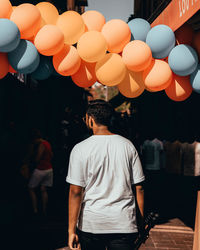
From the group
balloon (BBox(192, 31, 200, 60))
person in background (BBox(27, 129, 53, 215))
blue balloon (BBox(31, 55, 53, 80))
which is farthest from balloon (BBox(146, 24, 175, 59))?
person in background (BBox(27, 129, 53, 215))

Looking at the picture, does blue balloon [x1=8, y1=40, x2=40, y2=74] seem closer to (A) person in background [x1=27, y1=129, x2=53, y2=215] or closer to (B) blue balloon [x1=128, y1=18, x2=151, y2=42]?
(B) blue balloon [x1=128, y1=18, x2=151, y2=42]

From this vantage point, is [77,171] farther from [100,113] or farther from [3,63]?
[3,63]

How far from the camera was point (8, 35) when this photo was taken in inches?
120

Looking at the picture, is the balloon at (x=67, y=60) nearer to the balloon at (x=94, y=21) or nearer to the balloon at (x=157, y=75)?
the balloon at (x=94, y=21)

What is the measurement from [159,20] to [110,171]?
8.21 ft

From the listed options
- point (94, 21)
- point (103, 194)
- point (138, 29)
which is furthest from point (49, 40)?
point (103, 194)

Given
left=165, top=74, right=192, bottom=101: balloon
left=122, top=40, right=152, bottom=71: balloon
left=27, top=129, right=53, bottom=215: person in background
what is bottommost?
left=27, top=129, right=53, bottom=215: person in background

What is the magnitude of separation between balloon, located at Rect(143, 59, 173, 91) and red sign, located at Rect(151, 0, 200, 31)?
45 cm

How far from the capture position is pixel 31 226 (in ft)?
18.5

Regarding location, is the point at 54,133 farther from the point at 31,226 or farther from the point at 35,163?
the point at 31,226

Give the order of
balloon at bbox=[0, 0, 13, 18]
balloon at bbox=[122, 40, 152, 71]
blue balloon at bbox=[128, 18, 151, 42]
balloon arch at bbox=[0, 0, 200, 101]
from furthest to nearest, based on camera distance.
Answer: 1. blue balloon at bbox=[128, 18, 151, 42]
2. balloon at bbox=[122, 40, 152, 71]
3. balloon arch at bbox=[0, 0, 200, 101]
4. balloon at bbox=[0, 0, 13, 18]

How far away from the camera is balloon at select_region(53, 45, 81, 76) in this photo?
11.4ft

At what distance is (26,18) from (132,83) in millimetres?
1491

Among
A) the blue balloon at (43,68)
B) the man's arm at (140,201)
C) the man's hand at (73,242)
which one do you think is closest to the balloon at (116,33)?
the blue balloon at (43,68)
